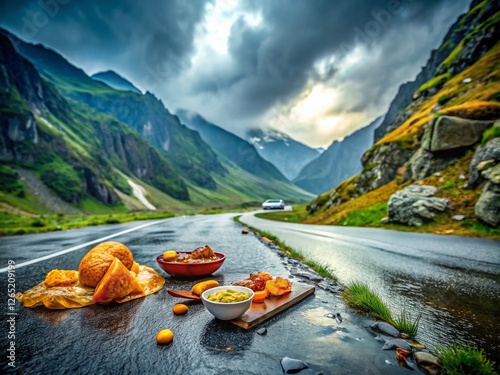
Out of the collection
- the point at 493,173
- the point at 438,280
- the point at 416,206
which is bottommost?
the point at 438,280

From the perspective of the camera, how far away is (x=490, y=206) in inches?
478

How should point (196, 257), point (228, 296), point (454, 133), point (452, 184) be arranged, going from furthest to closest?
point (454, 133) < point (452, 184) < point (196, 257) < point (228, 296)

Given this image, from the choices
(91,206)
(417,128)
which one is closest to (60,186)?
(91,206)

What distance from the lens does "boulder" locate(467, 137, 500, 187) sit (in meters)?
14.1

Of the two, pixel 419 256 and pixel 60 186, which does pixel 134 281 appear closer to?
pixel 419 256

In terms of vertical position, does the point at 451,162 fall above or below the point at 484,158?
above

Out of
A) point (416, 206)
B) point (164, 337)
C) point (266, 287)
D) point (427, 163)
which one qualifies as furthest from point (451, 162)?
point (164, 337)

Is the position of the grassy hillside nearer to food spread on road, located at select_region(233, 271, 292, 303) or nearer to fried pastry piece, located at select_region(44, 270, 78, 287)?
food spread on road, located at select_region(233, 271, 292, 303)

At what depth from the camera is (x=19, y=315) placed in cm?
366

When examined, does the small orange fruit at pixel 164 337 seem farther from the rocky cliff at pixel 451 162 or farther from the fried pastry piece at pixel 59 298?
the rocky cliff at pixel 451 162

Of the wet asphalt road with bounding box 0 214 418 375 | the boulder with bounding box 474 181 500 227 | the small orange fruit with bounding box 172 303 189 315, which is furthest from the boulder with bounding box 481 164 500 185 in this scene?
the small orange fruit with bounding box 172 303 189 315

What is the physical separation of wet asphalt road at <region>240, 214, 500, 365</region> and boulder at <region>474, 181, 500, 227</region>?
1.82 m

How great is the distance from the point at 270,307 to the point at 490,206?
14565 mm

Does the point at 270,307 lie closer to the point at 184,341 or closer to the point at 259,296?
the point at 259,296
